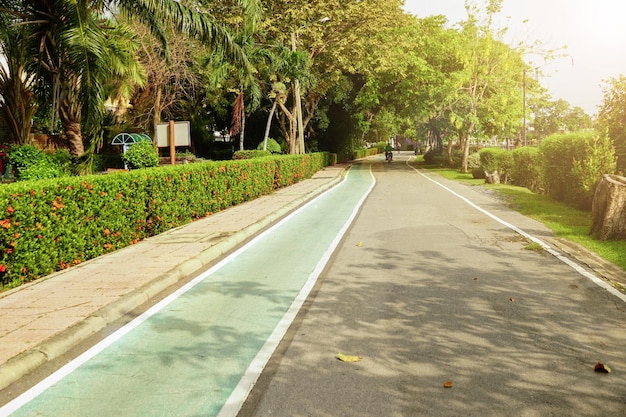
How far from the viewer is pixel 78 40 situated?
13.1m

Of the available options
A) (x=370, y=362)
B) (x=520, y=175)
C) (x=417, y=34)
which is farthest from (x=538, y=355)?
(x=417, y=34)

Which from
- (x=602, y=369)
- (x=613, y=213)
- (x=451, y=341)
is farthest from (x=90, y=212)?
(x=613, y=213)

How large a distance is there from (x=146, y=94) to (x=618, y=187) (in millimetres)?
34827

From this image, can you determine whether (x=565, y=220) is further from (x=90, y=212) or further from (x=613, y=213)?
(x=90, y=212)

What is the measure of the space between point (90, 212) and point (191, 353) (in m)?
4.77

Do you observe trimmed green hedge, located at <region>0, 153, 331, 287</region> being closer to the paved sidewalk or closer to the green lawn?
A: the paved sidewalk

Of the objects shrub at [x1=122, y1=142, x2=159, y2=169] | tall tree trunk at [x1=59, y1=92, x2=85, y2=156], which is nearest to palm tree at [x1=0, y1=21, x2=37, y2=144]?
shrub at [x1=122, y1=142, x2=159, y2=169]

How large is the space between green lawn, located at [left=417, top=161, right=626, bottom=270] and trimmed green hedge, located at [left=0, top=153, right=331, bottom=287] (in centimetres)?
836

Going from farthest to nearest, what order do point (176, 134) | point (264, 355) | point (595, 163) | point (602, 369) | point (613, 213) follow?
1. point (595, 163)
2. point (176, 134)
3. point (613, 213)
4. point (264, 355)
5. point (602, 369)

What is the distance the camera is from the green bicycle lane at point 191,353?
3.87 meters

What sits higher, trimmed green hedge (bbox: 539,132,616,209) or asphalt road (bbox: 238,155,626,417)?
trimmed green hedge (bbox: 539,132,616,209)

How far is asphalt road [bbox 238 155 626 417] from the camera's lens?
382 cm

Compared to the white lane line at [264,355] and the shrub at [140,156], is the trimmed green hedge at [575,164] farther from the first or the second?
the shrub at [140,156]

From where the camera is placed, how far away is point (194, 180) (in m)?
13.3
